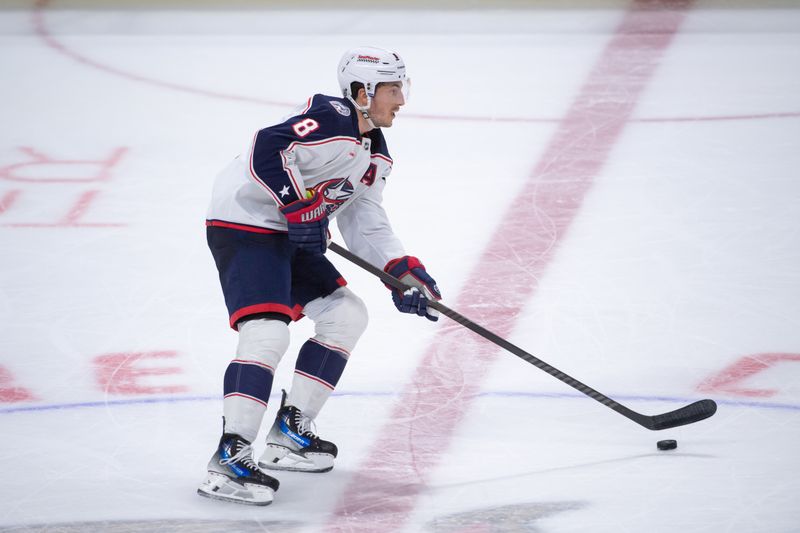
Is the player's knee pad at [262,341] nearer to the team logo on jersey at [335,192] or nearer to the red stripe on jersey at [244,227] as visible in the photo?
the red stripe on jersey at [244,227]

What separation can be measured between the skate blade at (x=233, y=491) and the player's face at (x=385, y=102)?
0.93m

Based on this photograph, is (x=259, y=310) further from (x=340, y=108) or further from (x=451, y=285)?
(x=451, y=285)

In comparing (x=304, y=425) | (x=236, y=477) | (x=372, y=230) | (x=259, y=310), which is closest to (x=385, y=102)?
(x=372, y=230)

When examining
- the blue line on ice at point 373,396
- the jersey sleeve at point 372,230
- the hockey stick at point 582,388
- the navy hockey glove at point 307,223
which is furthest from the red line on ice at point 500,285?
the navy hockey glove at point 307,223

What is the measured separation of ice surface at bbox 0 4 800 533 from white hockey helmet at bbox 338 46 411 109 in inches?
36.2

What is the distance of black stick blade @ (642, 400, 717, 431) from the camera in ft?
11.0

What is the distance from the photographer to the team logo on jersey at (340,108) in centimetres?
312

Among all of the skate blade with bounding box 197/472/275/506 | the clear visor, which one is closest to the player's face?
the clear visor

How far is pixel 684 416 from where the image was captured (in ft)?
11.0

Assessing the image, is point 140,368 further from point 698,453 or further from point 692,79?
point 692,79

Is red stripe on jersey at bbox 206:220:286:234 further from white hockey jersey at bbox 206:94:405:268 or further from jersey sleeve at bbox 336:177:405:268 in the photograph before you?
jersey sleeve at bbox 336:177:405:268

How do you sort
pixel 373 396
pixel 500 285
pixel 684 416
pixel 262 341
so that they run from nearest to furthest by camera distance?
pixel 262 341 → pixel 684 416 → pixel 373 396 → pixel 500 285

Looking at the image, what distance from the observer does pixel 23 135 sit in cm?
601

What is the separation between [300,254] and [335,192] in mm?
178
